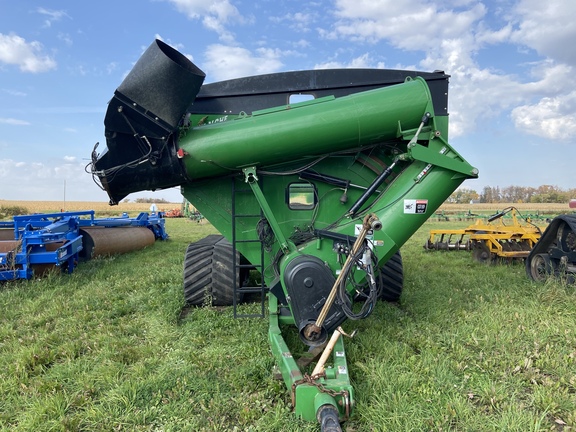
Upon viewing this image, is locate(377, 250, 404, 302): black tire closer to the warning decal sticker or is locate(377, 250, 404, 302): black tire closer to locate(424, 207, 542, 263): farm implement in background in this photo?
the warning decal sticker

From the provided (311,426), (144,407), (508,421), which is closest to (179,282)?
(144,407)

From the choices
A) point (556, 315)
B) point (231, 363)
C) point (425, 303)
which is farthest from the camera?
point (425, 303)

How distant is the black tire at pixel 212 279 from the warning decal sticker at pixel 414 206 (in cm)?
240

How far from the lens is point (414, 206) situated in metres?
4.00

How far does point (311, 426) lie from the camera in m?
2.73

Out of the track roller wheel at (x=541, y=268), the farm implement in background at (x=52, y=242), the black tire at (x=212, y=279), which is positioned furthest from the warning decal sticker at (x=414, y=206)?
the farm implement in background at (x=52, y=242)

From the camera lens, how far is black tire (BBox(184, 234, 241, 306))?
5383 millimetres

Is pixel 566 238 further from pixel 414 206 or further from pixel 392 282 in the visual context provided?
pixel 414 206

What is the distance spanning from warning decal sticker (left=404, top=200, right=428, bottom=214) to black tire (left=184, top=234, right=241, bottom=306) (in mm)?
2399

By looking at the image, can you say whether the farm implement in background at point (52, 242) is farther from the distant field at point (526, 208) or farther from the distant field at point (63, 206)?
the distant field at point (526, 208)

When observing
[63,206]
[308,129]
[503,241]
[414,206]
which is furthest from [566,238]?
[63,206]

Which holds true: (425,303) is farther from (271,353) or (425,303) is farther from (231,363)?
(231,363)

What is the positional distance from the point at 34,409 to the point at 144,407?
774 mm

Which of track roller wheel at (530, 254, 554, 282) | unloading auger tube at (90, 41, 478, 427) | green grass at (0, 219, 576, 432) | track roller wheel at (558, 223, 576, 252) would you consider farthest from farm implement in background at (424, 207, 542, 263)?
unloading auger tube at (90, 41, 478, 427)
